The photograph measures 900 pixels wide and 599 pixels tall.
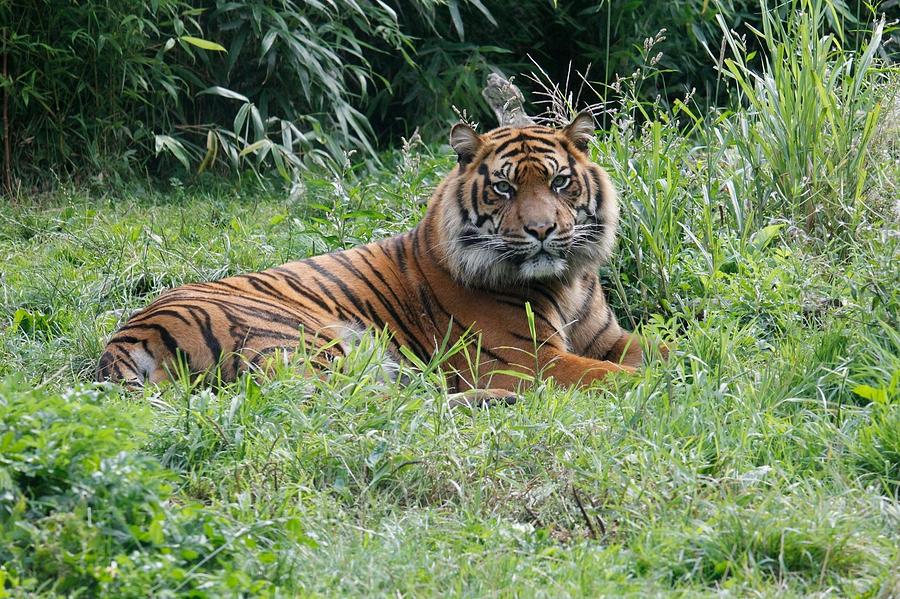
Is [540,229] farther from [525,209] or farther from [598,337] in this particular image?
[598,337]

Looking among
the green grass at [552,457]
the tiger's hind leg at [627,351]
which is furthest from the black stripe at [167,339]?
the tiger's hind leg at [627,351]

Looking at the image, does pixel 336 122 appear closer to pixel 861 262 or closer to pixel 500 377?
pixel 500 377

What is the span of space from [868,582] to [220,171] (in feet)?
21.0

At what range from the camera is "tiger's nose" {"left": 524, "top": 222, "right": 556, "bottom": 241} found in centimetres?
477

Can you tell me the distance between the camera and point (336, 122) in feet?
27.4

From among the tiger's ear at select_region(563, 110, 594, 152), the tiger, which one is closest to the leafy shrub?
the tiger

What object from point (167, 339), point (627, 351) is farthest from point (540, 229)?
point (167, 339)

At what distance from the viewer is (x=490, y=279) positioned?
193 inches

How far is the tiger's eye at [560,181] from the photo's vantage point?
490 cm

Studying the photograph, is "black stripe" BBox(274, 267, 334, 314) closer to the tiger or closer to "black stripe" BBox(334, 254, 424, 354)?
the tiger

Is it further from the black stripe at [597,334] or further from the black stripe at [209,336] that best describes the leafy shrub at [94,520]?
the black stripe at [597,334]

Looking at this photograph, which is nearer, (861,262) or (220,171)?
(861,262)

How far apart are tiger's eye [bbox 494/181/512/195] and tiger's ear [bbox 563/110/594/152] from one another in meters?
0.40

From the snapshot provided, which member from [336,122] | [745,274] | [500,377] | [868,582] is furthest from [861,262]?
[336,122]
